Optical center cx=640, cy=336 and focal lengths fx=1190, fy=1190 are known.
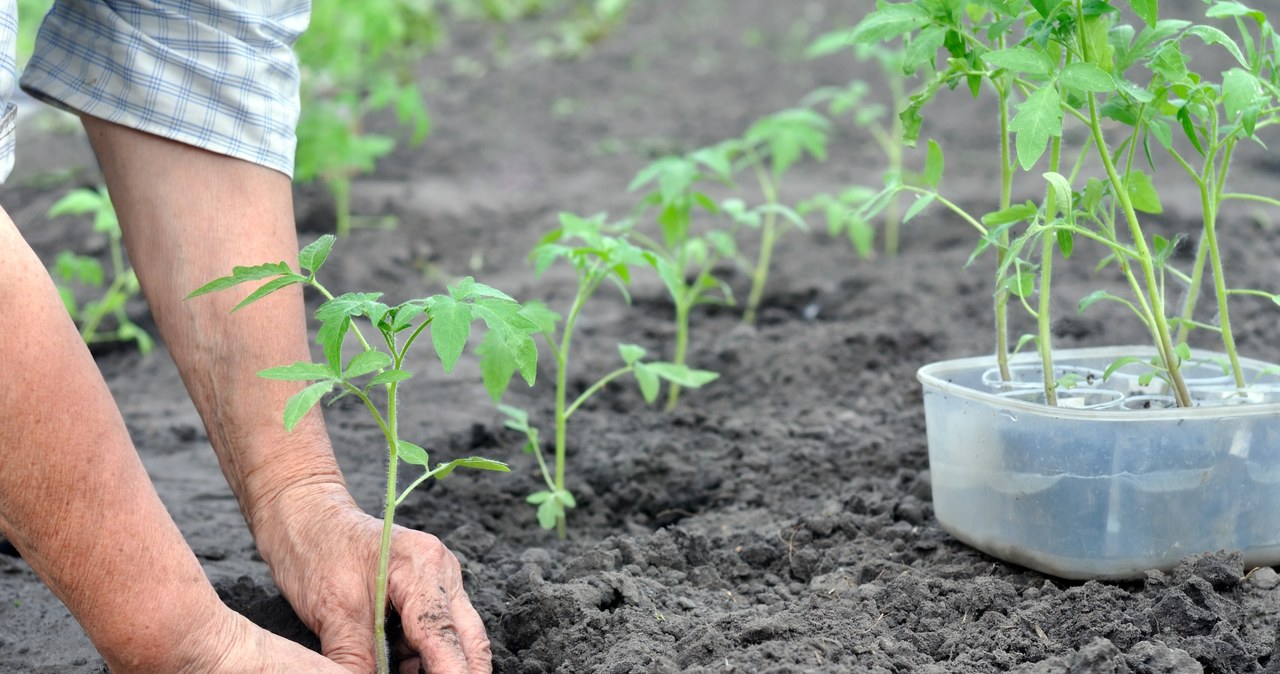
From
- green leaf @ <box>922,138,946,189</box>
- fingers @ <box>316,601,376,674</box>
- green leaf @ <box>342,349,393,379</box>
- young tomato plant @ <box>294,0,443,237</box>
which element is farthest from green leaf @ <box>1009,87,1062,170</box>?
young tomato plant @ <box>294,0,443,237</box>

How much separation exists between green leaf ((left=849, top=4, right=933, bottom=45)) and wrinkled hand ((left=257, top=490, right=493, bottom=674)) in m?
0.94

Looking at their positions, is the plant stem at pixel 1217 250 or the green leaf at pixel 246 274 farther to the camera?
the plant stem at pixel 1217 250

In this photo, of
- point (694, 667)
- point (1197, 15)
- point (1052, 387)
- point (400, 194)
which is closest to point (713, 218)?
point (400, 194)

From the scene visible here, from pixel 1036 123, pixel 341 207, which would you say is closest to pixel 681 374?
pixel 1036 123

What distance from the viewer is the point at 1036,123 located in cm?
149

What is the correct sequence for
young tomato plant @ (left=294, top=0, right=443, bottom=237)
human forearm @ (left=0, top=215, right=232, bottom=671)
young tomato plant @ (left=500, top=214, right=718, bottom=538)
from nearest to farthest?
human forearm @ (left=0, top=215, right=232, bottom=671) < young tomato plant @ (left=500, top=214, right=718, bottom=538) < young tomato plant @ (left=294, top=0, right=443, bottom=237)

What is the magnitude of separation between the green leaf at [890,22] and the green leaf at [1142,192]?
1.38 ft

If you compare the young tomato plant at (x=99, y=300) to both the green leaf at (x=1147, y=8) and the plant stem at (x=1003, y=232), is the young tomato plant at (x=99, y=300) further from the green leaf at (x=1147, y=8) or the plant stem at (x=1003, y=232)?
→ the green leaf at (x=1147, y=8)

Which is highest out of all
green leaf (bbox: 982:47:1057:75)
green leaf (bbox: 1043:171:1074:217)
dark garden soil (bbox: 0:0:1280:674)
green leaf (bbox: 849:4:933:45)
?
green leaf (bbox: 849:4:933:45)

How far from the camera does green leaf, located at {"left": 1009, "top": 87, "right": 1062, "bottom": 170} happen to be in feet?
4.85

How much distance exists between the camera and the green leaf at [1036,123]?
1.48 meters

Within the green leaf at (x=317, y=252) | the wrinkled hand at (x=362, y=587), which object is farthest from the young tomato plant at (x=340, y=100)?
the green leaf at (x=317, y=252)

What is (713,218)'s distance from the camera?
4.96 metres

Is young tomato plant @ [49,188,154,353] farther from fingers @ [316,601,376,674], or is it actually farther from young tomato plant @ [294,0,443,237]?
fingers @ [316,601,376,674]
